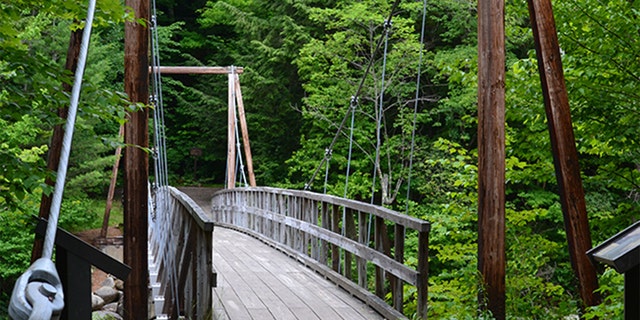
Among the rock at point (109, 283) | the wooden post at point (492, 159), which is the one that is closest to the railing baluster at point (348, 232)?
the wooden post at point (492, 159)

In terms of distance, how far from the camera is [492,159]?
17.7 ft

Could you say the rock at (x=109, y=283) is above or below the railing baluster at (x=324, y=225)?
below

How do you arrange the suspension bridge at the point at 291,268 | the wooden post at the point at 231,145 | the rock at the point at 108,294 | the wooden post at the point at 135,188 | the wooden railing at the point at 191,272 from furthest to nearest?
the wooden post at the point at 231,145
the rock at the point at 108,294
the wooden post at the point at 135,188
the suspension bridge at the point at 291,268
the wooden railing at the point at 191,272

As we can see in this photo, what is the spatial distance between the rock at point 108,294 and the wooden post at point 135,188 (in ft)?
32.6

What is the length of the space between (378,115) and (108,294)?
7557 mm

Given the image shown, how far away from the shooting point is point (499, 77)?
536 centimetres

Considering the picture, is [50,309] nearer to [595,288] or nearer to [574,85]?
[595,288]

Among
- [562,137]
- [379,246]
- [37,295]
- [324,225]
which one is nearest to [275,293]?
[379,246]

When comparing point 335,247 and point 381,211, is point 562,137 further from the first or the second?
point 335,247

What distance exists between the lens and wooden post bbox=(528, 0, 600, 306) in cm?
552

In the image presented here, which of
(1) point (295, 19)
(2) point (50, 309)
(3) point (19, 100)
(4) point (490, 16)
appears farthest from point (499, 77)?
(1) point (295, 19)

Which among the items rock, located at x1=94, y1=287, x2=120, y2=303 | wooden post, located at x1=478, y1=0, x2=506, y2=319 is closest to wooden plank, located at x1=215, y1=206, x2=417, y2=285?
wooden post, located at x1=478, y1=0, x2=506, y2=319

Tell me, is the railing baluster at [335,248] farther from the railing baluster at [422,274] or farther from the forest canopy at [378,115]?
the railing baluster at [422,274]

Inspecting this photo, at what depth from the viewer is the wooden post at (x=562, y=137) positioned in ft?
18.1
